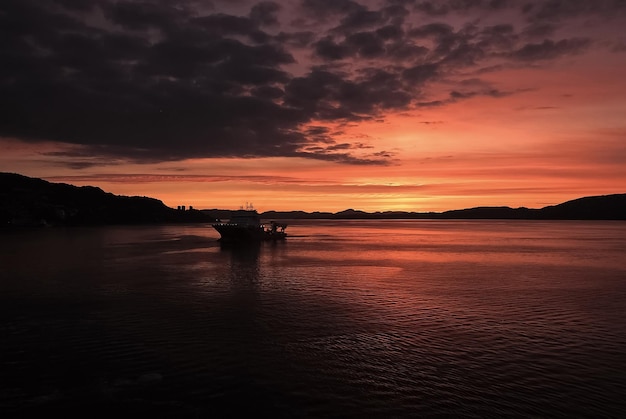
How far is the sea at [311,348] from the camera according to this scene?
18.3 meters

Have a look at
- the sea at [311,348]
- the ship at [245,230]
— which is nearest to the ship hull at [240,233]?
the ship at [245,230]

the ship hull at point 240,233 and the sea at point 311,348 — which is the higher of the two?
the ship hull at point 240,233

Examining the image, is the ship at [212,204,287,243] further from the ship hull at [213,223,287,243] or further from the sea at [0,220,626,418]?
the sea at [0,220,626,418]

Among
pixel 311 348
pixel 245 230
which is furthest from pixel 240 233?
pixel 311 348

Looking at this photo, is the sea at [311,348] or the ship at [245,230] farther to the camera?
the ship at [245,230]

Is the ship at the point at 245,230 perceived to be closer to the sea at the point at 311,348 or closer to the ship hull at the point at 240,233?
the ship hull at the point at 240,233

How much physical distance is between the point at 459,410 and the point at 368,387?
4.13 m

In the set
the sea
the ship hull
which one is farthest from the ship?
the sea

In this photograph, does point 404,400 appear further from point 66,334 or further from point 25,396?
point 66,334

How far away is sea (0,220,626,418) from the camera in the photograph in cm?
1833

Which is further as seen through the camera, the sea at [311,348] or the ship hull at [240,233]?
the ship hull at [240,233]

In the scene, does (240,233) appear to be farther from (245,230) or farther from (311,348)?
(311,348)

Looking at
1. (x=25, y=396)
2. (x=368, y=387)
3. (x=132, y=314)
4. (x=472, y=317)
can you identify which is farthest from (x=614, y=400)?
(x=132, y=314)

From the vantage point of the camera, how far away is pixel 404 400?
18672 mm
